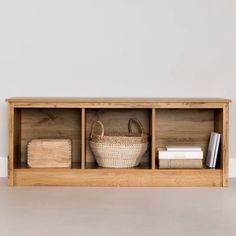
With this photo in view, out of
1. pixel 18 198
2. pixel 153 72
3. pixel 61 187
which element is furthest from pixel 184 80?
pixel 18 198

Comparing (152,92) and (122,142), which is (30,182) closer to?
(122,142)

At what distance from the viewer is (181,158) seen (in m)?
3.77

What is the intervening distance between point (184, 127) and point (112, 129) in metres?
0.54

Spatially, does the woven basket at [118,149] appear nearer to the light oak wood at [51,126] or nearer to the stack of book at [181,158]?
the stack of book at [181,158]

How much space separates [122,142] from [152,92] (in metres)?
0.57

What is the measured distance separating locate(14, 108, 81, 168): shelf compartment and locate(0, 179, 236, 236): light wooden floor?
0.50m

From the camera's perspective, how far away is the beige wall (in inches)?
161

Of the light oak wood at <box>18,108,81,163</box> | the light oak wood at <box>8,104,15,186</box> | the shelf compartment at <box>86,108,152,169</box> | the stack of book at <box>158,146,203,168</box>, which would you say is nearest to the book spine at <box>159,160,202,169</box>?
the stack of book at <box>158,146,203,168</box>

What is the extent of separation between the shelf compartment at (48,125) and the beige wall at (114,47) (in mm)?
132

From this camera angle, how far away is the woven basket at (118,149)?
3.74m

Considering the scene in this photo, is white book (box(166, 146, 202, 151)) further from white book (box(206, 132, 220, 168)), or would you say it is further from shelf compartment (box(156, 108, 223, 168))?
shelf compartment (box(156, 108, 223, 168))

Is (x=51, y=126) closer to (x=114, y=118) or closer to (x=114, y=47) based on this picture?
(x=114, y=118)

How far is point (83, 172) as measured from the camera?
3.72 m

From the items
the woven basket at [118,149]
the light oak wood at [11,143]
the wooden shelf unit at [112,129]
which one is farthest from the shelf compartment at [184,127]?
the light oak wood at [11,143]
